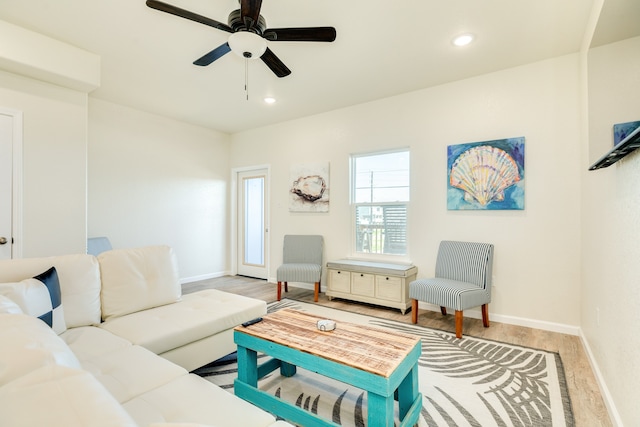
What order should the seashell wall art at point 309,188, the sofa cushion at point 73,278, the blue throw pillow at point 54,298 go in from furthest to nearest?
1. the seashell wall art at point 309,188
2. the sofa cushion at point 73,278
3. the blue throw pillow at point 54,298

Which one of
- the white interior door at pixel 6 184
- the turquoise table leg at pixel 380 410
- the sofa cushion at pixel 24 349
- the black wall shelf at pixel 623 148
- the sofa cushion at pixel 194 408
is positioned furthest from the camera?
the white interior door at pixel 6 184

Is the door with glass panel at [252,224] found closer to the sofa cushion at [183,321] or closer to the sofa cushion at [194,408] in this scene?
the sofa cushion at [183,321]

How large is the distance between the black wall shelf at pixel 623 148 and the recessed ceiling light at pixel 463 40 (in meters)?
1.55

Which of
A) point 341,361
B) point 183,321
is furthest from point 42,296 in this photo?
point 341,361

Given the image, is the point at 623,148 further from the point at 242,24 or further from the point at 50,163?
the point at 50,163

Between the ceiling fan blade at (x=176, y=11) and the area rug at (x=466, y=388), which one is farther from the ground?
the ceiling fan blade at (x=176, y=11)

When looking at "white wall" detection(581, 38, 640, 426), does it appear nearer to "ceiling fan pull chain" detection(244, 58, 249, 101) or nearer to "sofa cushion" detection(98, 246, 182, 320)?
"sofa cushion" detection(98, 246, 182, 320)

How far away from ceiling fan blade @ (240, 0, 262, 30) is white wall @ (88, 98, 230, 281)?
3360mm

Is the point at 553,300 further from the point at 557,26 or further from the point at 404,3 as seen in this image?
the point at 404,3

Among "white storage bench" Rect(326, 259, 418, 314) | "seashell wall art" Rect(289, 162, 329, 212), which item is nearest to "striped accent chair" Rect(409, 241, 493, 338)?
"white storage bench" Rect(326, 259, 418, 314)

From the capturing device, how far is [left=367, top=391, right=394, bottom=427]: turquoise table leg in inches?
55.0

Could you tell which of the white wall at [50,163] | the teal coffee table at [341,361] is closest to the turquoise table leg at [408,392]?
the teal coffee table at [341,361]

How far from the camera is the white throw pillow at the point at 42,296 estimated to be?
153 centimetres

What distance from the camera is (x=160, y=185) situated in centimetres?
491
